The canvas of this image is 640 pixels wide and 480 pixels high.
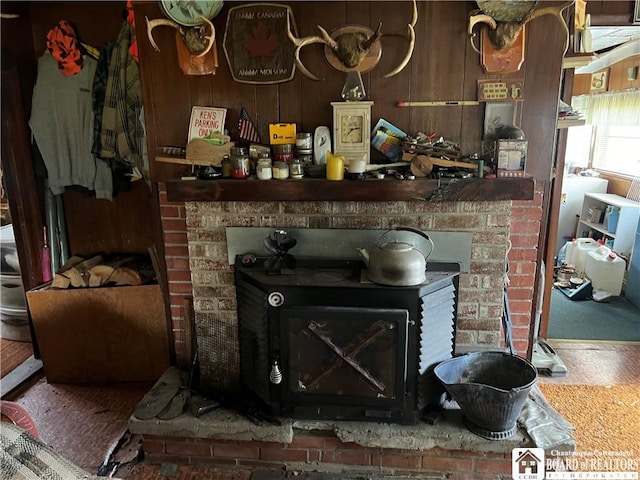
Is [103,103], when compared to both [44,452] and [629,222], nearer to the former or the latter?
[44,452]

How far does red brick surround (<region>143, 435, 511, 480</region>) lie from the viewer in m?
→ 2.00

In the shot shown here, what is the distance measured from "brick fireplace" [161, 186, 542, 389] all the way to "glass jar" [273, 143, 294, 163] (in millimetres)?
197

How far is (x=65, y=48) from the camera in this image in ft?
8.48

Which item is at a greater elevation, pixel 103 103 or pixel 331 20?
pixel 331 20

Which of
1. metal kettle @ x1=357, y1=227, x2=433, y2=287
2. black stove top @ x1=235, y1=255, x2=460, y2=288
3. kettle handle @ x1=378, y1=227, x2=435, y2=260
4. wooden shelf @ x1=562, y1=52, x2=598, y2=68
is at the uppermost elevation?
wooden shelf @ x1=562, y1=52, x2=598, y2=68

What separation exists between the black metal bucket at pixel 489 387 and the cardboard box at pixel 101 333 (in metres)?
1.56

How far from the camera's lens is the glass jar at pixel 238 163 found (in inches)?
81.3

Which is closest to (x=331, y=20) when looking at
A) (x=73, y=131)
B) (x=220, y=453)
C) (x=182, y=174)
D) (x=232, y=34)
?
(x=232, y=34)

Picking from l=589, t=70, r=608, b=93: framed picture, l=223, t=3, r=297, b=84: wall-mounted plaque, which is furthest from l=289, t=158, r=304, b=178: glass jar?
l=589, t=70, r=608, b=93: framed picture

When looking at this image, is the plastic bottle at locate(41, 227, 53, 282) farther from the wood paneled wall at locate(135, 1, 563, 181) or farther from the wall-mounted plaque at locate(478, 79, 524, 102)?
the wall-mounted plaque at locate(478, 79, 524, 102)

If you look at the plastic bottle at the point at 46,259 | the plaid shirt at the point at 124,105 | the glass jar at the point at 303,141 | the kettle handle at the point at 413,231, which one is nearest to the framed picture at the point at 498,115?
the kettle handle at the point at 413,231

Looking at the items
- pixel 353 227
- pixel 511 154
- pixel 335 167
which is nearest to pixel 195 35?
pixel 335 167

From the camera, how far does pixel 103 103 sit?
8.49 feet

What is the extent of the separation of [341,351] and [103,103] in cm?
185
